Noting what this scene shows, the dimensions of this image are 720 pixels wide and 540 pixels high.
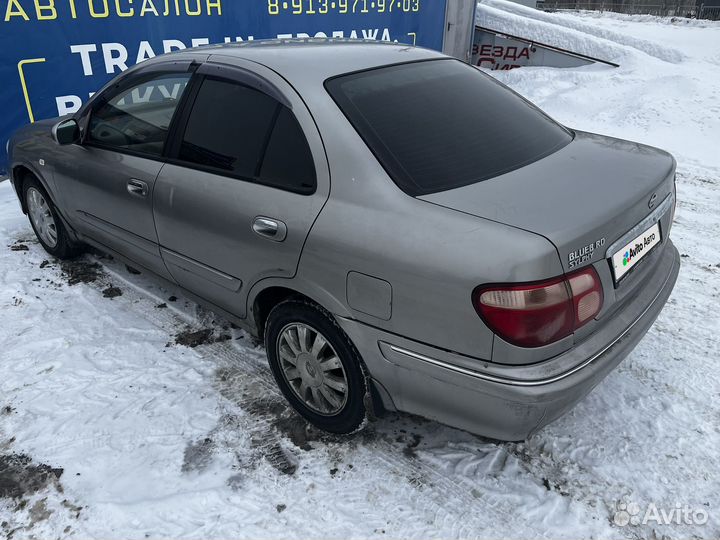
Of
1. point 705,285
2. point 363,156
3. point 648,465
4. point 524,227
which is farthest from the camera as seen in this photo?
point 705,285

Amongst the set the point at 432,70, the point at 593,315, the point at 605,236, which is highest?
the point at 432,70

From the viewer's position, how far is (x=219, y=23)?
7.47 metres

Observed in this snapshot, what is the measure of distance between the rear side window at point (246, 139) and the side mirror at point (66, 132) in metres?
1.09

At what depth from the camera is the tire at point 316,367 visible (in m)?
2.33

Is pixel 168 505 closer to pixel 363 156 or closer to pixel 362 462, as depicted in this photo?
pixel 362 462

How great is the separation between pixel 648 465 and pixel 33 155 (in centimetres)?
435

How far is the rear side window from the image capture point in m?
2.37

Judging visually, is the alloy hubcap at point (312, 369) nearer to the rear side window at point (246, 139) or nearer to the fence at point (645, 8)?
the rear side window at point (246, 139)

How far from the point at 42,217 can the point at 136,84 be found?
5.49ft

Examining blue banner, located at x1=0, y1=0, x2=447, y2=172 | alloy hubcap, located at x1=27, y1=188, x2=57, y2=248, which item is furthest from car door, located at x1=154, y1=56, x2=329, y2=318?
blue banner, located at x1=0, y1=0, x2=447, y2=172

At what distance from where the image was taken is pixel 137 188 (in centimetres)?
308

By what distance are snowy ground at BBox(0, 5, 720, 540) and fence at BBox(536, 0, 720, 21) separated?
28632 millimetres

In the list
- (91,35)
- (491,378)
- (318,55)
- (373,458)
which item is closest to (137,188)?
(318,55)

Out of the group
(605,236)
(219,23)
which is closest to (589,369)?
(605,236)
